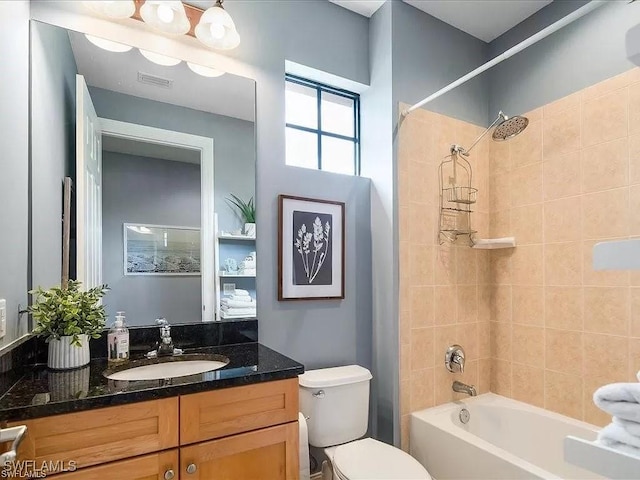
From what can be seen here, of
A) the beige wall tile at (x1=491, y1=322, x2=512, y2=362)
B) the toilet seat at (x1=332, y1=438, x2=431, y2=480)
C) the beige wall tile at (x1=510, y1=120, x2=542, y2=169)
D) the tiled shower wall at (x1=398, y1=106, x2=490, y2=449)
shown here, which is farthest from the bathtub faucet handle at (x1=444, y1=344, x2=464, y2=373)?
the beige wall tile at (x1=510, y1=120, x2=542, y2=169)

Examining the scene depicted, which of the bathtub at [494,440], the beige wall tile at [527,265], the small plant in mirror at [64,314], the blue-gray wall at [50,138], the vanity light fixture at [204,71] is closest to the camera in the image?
the small plant in mirror at [64,314]

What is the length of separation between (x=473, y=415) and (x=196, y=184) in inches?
80.8

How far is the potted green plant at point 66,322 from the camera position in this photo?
137cm

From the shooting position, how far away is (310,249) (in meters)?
2.15

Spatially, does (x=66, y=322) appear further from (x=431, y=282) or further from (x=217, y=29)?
(x=431, y=282)

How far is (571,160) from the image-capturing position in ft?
7.12

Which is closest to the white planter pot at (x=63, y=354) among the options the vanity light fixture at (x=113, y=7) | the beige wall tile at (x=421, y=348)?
the vanity light fixture at (x=113, y=7)

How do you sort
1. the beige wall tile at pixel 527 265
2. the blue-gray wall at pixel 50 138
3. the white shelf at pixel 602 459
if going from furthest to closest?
1. the beige wall tile at pixel 527 265
2. the blue-gray wall at pixel 50 138
3. the white shelf at pixel 602 459

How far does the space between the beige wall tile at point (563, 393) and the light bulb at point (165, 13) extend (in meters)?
2.69

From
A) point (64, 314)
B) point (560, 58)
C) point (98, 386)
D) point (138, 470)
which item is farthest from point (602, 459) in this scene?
point (560, 58)

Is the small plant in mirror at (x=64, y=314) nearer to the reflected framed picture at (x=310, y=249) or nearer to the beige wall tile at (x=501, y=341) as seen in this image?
the reflected framed picture at (x=310, y=249)

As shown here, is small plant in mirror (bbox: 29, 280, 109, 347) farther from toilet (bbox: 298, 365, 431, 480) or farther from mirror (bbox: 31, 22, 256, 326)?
toilet (bbox: 298, 365, 431, 480)

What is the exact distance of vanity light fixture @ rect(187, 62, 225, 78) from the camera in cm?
187

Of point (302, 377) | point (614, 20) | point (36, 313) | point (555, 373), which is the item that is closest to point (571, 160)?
point (614, 20)
